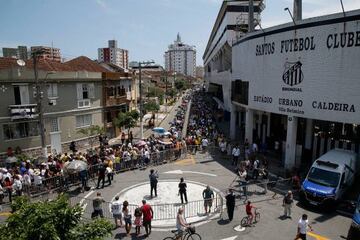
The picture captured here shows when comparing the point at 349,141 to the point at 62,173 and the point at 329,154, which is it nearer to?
the point at 329,154

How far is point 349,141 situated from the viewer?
2220 cm

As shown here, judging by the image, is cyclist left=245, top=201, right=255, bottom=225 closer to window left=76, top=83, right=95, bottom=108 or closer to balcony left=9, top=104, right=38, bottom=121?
balcony left=9, top=104, right=38, bottom=121

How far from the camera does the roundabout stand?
1497cm

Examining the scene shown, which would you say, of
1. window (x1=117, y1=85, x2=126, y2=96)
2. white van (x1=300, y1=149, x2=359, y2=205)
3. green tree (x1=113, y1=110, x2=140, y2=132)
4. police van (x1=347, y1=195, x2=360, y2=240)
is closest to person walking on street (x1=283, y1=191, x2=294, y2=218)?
white van (x1=300, y1=149, x2=359, y2=205)

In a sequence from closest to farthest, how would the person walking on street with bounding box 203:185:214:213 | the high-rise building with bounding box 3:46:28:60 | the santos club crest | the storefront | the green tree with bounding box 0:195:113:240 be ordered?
the green tree with bounding box 0:195:113:240
the person walking on street with bounding box 203:185:214:213
the storefront
the santos club crest
the high-rise building with bounding box 3:46:28:60

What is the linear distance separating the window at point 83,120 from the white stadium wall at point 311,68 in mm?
17079

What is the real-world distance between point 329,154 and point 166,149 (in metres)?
12.1

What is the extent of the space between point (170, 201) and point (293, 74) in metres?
12.3

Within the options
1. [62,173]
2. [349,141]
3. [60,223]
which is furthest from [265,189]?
[60,223]

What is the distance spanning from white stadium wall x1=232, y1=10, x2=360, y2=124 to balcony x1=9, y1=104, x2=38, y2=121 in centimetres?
1902

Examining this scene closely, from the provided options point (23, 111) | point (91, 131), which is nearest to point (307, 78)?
point (91, 131)

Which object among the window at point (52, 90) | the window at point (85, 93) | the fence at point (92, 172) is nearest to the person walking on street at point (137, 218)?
the fence at point (92, 172)

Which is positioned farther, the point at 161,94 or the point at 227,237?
the point at 161,94

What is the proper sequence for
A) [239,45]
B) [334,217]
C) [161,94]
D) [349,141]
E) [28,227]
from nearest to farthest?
[28,227] < [334,217] < [349,141] < [239,45] < [161,94]
